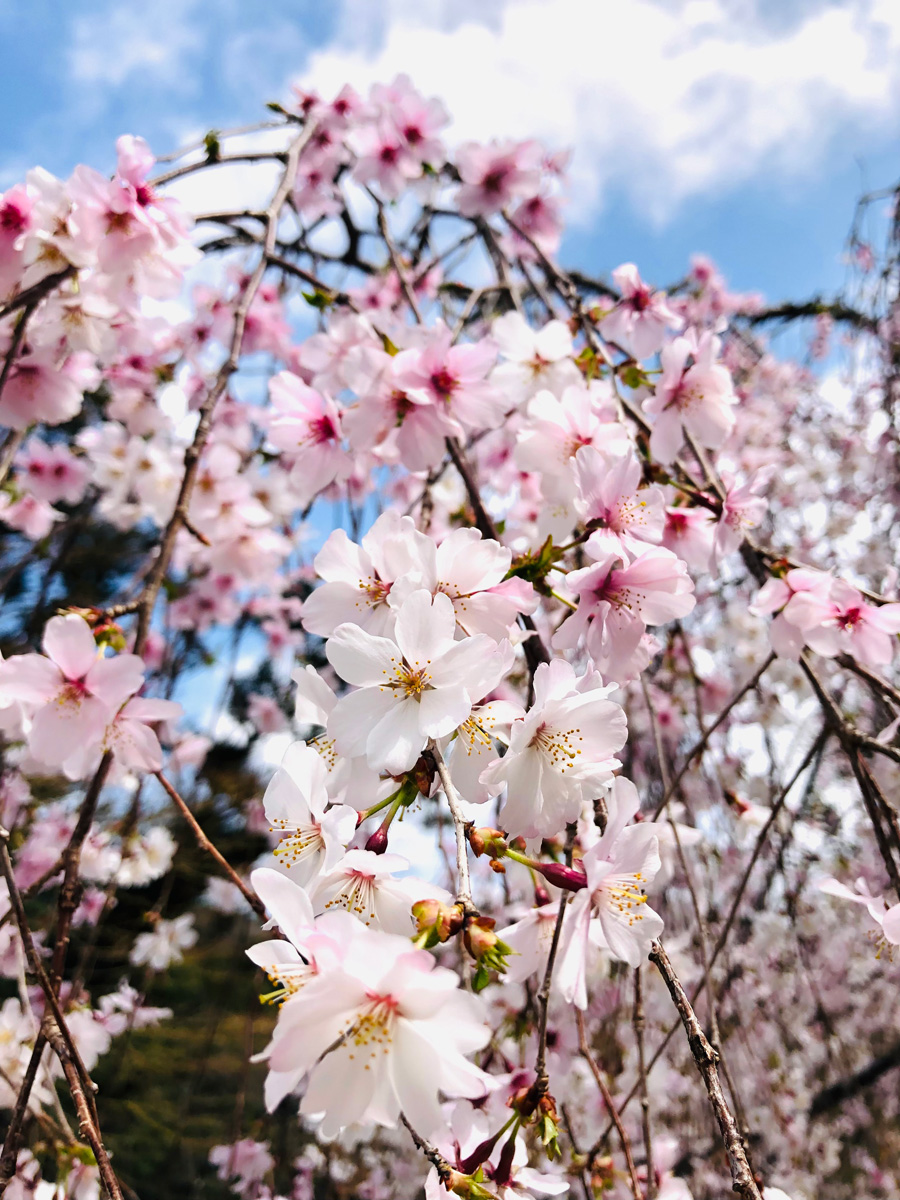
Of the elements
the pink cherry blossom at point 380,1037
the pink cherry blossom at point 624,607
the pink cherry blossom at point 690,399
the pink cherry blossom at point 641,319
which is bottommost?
the pink cherry blossom at point 380,1037

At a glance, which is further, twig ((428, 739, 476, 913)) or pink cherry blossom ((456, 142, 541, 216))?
pink cherry blossom ((456, 142, 541, 216))

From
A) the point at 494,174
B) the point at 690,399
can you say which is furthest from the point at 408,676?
the point at 494,174

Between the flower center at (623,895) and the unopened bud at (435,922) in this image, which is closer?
the unopened bud at (435,922)

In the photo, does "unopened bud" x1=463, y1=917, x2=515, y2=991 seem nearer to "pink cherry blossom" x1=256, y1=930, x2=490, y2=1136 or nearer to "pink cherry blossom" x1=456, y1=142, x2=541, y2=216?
"pink cherry blossom" x1=256, y1=930, x2=490, y2=1136

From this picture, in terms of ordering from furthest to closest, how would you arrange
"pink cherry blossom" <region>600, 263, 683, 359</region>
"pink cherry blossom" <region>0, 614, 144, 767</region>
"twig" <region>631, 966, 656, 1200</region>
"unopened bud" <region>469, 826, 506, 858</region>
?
"pink cherry blossom" <region>600, 263, 683, 359</region> → "pink cherry blossom" <region>0, 614, 144, 767</region> → "twig" <region>631, 966, 656, 1200</region> → "unopened bud" <region>469, 826, 506, 858</region>

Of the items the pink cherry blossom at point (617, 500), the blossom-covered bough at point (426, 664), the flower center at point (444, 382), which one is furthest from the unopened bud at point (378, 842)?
the flower center at point (444, 382)

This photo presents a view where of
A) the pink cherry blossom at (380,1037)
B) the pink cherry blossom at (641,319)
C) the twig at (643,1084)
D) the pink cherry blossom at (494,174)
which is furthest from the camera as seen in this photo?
the pink cherry blossom at (494,174)

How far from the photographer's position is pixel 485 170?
7.32ft

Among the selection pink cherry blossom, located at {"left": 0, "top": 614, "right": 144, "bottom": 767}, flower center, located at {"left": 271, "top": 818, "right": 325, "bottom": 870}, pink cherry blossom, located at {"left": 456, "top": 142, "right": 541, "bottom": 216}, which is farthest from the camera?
pink cherry blossom, located at {"left": 456, "top": 142, "right": 541, "bottom": 216}

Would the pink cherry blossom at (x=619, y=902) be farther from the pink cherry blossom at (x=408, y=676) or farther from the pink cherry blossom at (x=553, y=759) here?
the pink cherry blossom at (x=408, y=676)

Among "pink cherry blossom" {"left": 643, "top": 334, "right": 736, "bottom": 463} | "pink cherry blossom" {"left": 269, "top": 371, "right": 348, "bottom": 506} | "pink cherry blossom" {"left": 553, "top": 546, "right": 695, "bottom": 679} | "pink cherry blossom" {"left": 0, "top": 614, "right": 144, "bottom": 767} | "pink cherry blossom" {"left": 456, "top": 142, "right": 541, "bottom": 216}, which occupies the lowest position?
"pink cherry blossom" {"left": 553, "top": 546, "right": 695, "bottom": 679}

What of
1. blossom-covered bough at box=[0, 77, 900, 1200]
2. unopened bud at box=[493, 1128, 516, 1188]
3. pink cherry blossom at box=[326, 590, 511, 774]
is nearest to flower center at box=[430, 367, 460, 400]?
blossom-covered bough at box=[0, 77, 900, 1200]

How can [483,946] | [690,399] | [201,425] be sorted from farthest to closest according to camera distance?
[690,399] < [201,425] < [483,946]

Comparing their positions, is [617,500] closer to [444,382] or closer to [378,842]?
[444,382]
